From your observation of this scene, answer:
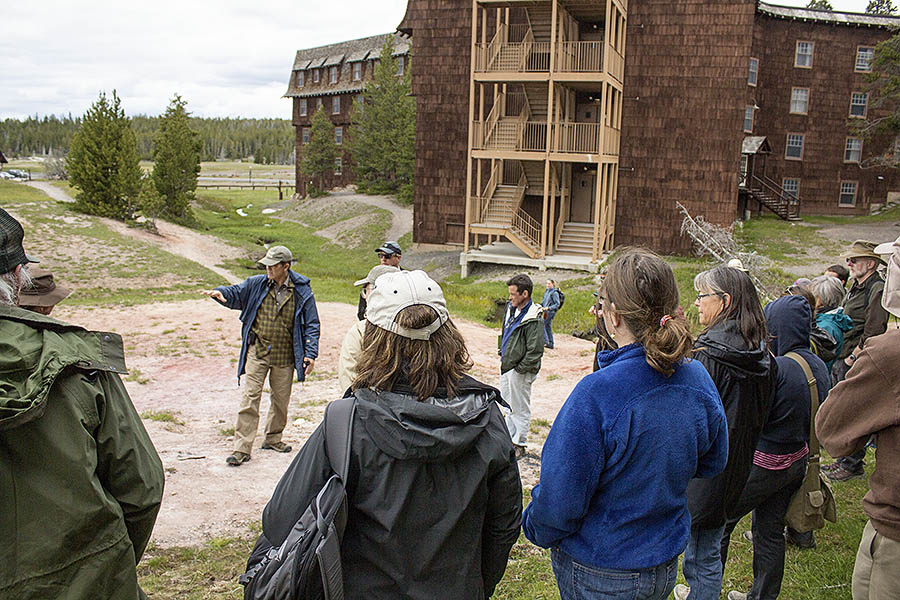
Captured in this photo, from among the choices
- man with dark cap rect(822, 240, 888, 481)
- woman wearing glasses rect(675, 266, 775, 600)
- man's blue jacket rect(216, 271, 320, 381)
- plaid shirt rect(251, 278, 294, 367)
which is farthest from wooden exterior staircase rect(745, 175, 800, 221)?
woman wearing glasses rect(675, 266, 775, 600)

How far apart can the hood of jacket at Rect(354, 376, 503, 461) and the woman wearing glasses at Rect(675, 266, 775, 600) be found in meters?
1.58

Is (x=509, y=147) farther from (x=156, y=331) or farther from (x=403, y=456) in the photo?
(x=403, y=456)

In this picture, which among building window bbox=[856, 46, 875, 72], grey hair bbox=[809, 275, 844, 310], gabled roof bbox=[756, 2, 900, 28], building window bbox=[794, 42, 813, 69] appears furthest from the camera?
building window bbox=[794, 42, 813, 69]

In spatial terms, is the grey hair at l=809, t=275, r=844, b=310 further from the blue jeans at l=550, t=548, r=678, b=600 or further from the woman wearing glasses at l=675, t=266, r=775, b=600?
the blue jeans at l=550, t=548, r=678, b=600

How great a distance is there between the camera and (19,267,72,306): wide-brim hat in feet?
13.4

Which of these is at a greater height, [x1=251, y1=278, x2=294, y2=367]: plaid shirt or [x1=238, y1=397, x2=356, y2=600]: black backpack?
[x1=238, y1=397, x2=356, y2=600]: black backpack

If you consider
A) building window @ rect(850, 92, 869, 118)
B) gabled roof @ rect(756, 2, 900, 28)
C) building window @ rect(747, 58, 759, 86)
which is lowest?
building window @ rect(850, 92, 869, 118)

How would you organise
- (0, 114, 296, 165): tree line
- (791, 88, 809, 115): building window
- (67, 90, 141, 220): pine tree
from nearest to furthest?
(67, 90, 141, 220): pine tree → (791, 88, 809, 115): building window → (0, 114, 296, 165): tree line

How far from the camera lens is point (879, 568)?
2887 millimetres

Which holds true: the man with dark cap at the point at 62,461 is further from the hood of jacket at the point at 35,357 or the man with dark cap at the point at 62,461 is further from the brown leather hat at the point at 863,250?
the brown leather hat at the point at 863,250

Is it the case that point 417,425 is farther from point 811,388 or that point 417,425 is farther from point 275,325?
point 275,325

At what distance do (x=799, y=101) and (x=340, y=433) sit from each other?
3786 cm

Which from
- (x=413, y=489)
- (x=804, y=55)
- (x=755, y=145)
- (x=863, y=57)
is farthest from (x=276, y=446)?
(x=863, y=57)

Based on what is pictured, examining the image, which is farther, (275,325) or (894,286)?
(275,325)
